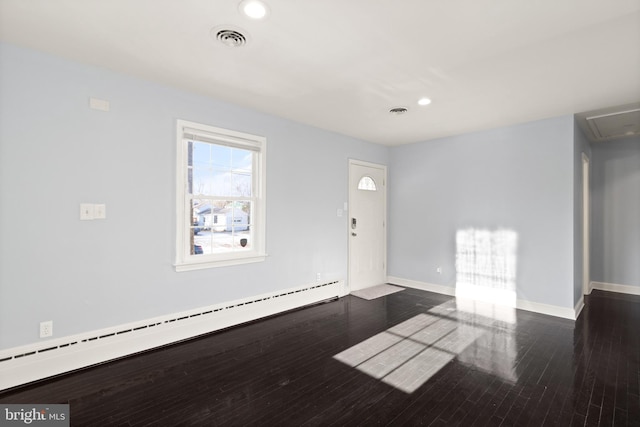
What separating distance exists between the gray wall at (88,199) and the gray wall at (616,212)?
19.7 ft

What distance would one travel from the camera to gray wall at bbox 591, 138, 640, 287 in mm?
5184

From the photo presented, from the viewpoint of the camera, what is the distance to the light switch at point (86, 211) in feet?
8.95

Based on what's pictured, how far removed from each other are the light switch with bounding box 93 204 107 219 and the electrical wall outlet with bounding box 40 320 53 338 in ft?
3.04

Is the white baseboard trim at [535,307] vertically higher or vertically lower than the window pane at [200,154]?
lower

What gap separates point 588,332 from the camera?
11.8ft

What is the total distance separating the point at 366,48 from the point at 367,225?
3517mm

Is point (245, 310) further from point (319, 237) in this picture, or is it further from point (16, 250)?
point (16, 250)

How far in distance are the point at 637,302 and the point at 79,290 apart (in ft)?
23.8

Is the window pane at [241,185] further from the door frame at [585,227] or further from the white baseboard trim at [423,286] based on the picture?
the door frame at [585,227]

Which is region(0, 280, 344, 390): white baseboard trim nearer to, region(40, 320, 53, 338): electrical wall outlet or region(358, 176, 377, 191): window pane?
region(40, 320, 53, 338): electrical wall outlet

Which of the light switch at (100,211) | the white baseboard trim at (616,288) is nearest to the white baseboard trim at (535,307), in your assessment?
Answer: the white baseboard trim at (616,288)

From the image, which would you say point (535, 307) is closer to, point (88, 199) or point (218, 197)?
point (218, 197)

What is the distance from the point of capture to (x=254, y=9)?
2021mm

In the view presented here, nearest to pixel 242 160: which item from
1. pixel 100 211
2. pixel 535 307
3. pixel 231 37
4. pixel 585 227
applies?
pixel 100 211
